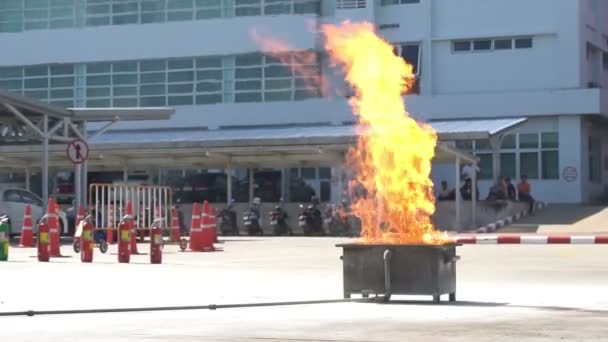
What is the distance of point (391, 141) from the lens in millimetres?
15430

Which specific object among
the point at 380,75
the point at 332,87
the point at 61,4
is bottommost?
the point at 380,75

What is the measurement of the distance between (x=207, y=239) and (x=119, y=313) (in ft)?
51.3

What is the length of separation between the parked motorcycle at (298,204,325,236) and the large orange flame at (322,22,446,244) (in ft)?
79.3

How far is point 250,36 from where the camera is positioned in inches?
2153

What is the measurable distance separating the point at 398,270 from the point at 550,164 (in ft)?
122

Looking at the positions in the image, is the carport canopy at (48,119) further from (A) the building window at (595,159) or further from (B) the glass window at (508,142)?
(A) the building window at (595,159)

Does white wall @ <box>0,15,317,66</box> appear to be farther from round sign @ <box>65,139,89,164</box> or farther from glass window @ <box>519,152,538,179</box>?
round sign @ <box>65,139,89,164</box>

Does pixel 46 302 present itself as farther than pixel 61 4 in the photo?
No

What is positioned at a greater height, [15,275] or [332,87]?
[332,87]

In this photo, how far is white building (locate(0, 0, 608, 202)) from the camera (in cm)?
5019

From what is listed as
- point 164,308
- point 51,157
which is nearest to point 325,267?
point 164,308

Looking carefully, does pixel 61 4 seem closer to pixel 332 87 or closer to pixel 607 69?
pixel 332 87

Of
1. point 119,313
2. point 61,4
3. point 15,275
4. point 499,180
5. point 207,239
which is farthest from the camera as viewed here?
point 61,4

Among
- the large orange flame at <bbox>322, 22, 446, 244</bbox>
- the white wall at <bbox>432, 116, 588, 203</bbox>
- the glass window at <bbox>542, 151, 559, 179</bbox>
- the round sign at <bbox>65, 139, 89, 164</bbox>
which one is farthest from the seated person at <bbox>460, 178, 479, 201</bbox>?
the large orange flame at <bbox>322, 22, 446, 244</bbox>
